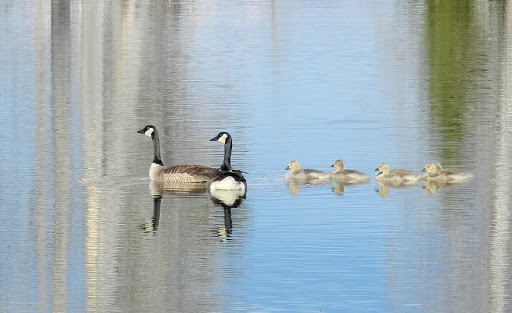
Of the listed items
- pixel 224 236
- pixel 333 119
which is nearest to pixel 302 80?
pixel 333 119

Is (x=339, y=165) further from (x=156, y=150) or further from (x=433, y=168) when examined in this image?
(x=156, y=150)

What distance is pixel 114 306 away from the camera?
1327cm

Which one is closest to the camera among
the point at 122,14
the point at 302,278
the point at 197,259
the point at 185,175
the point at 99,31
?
the point at 302,278

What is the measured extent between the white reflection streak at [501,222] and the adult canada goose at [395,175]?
1.11m

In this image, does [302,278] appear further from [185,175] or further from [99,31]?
[99,31]

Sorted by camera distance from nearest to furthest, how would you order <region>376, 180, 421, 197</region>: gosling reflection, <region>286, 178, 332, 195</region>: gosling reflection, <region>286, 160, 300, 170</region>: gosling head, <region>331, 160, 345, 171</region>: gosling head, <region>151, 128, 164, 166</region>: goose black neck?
<region>376, 180, 421, 197</region>: gosling reflection, <region>286, 178, 332, 195</region>: gosling reflection, <region>331, 160, 345, 171</region>: gosling head, <region>286, 160, 300, 170</region>: gosling head, <region>151, 128, 164, 166</region>: goose black neck

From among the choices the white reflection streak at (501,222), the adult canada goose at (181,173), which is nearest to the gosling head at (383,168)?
the white reflection streak at (501,222)

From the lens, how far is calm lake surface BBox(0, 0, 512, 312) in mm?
14117

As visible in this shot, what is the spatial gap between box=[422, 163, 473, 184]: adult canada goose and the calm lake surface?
165 mm

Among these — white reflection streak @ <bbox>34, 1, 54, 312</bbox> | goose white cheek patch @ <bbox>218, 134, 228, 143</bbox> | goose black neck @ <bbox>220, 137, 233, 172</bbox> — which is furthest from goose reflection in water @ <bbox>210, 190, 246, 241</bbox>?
white reflection streak @ <bbox>34, 1, 54, 312</bbox>

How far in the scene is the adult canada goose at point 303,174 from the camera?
20203 mm

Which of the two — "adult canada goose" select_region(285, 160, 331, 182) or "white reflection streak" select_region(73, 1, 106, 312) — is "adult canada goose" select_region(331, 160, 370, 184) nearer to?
"adult canada goose" select_region(285, 160, 331, 182)

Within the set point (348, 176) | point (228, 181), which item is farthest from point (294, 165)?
point (228, 181)

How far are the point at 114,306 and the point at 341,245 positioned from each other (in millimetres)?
3428
